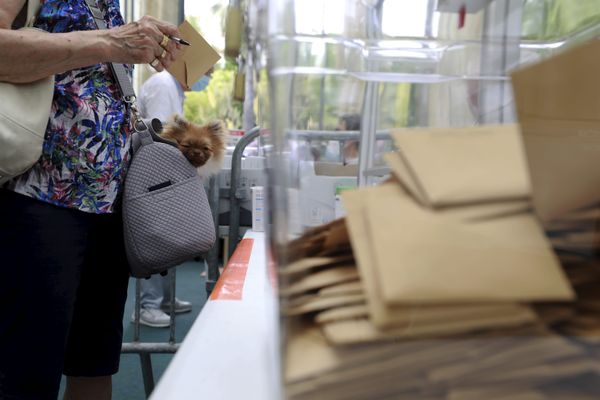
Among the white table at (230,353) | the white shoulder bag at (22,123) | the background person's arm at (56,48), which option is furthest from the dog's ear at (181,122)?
the white table at (230,353)

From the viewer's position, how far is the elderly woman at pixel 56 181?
883 millimetres

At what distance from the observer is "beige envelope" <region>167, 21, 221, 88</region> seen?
1.07 m

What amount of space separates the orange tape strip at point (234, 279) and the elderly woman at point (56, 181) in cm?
25

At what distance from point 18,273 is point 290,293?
73cm

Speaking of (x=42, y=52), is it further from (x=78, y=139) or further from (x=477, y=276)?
(x=477, y=276)

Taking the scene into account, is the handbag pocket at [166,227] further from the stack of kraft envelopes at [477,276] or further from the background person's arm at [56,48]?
the stack of kraft envelopes at [477,276]

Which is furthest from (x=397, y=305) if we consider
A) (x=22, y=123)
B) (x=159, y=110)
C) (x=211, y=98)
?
(x=211, y=98)

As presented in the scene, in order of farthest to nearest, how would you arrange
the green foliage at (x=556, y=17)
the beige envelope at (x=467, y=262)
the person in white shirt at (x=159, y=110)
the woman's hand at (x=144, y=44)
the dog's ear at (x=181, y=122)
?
1. the person in white shirt at (x=159, y=110)
2. the dog's ear at (x=181, y=122)
3. the woman's hand at (x=144, y=44)
4. the green foliage at (x=556, y=17)
5. the beige envelope at (x=467, y=262)

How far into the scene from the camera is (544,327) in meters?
0.25

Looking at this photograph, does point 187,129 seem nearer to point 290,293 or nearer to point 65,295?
point 65,295

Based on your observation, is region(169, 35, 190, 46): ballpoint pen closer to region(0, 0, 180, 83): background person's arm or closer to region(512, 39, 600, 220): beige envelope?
region(0, 0, 180, 83): background person's arm

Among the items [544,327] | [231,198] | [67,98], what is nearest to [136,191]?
[67,98]

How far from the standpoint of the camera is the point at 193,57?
109 cm

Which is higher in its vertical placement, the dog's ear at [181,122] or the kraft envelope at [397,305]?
the kraft envelope at [397,305]
